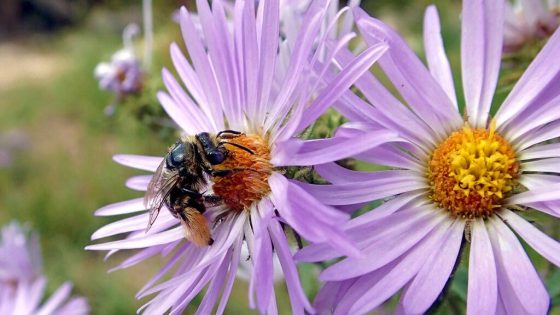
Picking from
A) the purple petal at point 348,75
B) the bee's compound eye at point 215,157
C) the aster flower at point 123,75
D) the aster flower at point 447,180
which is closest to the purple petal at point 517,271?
the aster flower at point 447,180

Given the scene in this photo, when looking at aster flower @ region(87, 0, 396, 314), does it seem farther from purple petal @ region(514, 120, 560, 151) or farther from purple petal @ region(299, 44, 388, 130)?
purple petal @ region(514, 120, 560, 151)

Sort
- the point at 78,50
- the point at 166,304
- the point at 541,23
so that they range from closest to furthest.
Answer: the point at 166,304
the point at 541,23
the point at 78,50

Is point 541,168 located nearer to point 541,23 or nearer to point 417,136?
point 417,136

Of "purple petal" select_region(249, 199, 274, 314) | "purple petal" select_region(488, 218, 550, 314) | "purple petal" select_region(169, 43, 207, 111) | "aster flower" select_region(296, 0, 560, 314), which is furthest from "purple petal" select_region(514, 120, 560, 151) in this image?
"purple petal" select_region(169, 43, 207, 111)

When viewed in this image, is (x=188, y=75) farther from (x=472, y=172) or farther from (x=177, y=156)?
(x=472, y=172)

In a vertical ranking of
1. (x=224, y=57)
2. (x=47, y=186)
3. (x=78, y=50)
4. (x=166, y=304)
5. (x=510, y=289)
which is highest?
(x=78, y=50)

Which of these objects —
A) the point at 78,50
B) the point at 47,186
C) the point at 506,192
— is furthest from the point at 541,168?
the point at 78,50

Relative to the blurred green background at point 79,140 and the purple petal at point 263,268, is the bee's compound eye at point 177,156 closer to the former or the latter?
the purple petal at point 263,268
